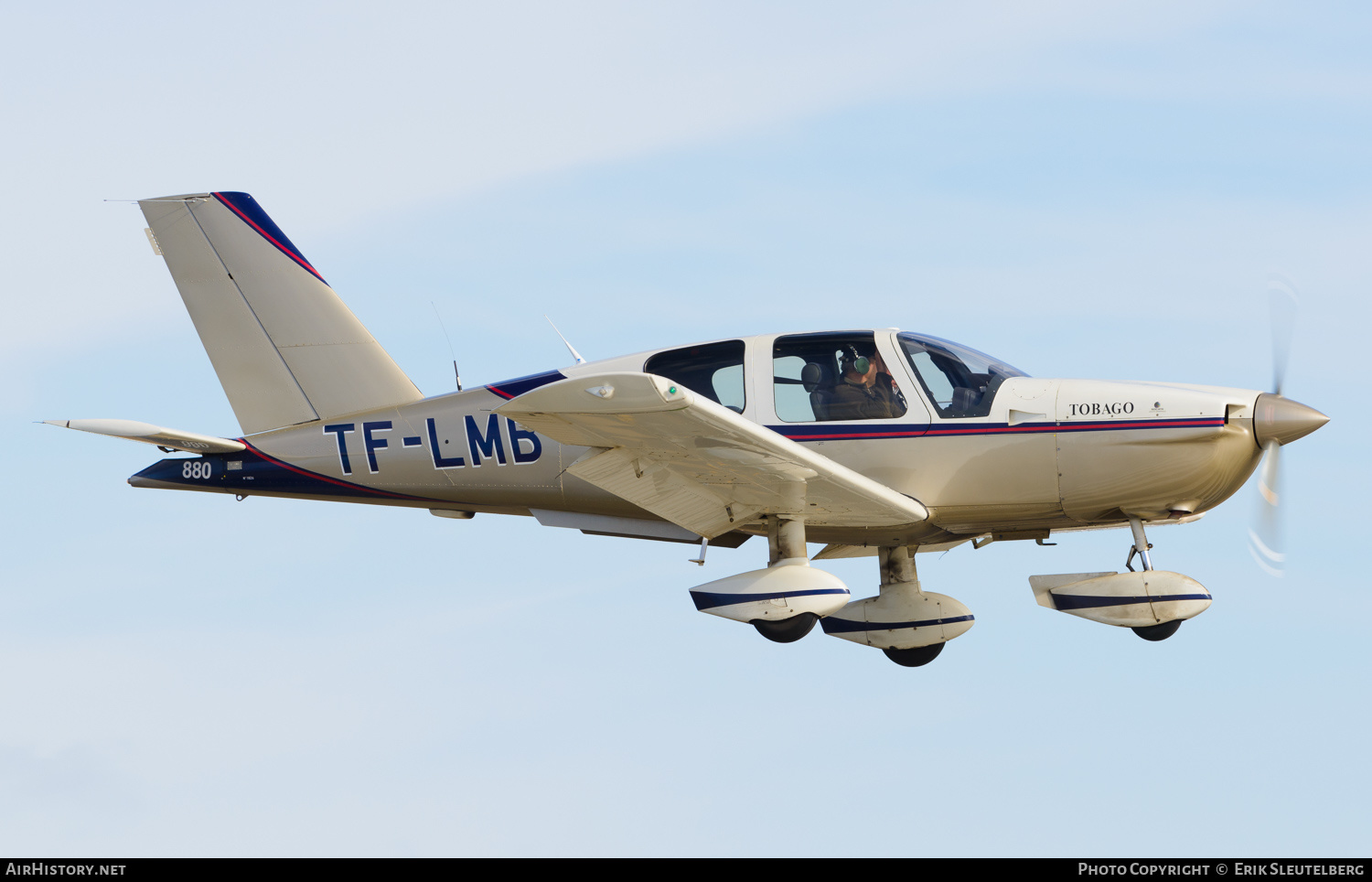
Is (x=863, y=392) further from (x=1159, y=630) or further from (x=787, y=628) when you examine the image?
(x=1159, y=630)

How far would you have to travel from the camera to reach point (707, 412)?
26.4 ft

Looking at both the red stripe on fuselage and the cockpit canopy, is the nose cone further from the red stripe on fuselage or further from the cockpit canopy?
the red stripe on fuselage

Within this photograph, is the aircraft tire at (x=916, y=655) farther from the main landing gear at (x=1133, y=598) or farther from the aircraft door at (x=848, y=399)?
the aircraft door at (x=848, y=399)

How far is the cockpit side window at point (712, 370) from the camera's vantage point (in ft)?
33.8

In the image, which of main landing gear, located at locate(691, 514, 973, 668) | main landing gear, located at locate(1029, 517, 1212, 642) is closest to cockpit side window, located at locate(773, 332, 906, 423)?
main landing gear, located at locate(691, 514, 973, 668)

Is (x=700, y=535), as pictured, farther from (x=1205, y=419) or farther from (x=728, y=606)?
(x=1205, y=419)

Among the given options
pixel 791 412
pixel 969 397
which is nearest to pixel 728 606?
pixel 791 412

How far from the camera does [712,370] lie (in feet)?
34.0

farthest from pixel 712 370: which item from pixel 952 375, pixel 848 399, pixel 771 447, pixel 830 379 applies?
pixel 952 375

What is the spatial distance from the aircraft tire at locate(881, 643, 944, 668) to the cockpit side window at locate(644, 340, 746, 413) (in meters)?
2.79

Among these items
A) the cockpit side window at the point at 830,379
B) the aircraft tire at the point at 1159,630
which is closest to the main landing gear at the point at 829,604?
the cockpit side window at the point at 830,379

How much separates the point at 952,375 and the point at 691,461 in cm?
239

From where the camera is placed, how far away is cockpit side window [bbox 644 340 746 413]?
10.3 metres

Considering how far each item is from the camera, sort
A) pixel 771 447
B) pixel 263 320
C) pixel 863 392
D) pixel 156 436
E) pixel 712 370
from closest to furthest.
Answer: pixel 771 447
pixel 863 392
pixel 712 370
pixel 156 436
pixel 263 320
